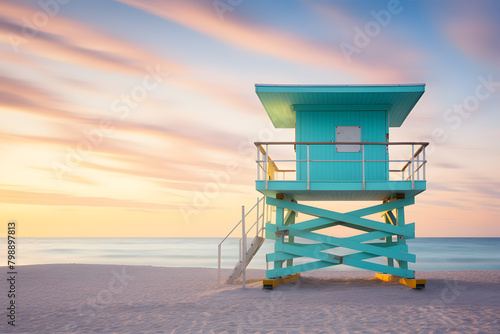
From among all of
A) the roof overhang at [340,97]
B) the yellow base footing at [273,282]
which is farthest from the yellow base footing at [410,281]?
the roof overhang at [340,97]

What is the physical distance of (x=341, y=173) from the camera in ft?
45.4

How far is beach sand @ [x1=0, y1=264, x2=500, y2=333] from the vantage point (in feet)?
29.0

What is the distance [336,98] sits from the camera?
45.5 feet

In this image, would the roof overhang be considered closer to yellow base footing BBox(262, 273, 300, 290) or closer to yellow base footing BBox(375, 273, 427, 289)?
yellow base footing BBox(375, 273, 427, 289)

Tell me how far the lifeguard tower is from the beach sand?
1.02 m

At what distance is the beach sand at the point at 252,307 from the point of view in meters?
8.84

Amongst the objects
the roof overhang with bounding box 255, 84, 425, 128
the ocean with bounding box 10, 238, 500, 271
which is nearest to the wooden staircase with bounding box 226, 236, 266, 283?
the roof overhang with bounding box 255, 84, 425, 128

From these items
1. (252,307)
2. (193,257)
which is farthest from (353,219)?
(193,257)

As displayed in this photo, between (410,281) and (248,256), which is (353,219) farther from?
(248,256)

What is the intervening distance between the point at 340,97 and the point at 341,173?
239cm

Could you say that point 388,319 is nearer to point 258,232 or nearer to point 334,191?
point 334,191

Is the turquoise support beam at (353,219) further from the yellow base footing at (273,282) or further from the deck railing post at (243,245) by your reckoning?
the yellow base footing at (273,282)

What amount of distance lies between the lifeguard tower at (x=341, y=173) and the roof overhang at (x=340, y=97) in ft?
0.10

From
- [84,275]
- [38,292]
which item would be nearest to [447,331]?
[38,292]
